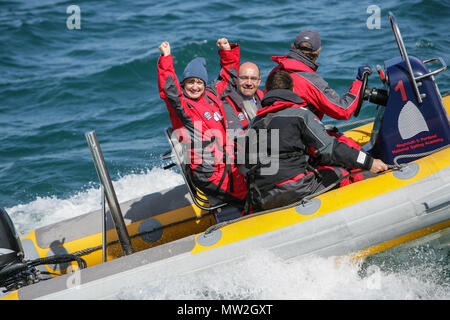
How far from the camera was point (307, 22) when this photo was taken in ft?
32.4

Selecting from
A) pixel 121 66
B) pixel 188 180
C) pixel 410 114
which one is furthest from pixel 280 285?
pixel 121 66

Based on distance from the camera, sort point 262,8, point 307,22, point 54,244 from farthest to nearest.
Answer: point 262,8 < point 307,22 < point 54,244

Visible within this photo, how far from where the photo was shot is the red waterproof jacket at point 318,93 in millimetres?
3439

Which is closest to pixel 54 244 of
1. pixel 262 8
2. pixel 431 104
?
pixel 431 104

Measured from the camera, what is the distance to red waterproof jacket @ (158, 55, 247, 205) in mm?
3678

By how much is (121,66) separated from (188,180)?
5618 mm

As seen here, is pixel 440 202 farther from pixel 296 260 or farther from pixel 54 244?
pixel 54 244

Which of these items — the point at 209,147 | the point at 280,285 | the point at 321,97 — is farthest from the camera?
the point at 209,147

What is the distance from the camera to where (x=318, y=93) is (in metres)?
3.43

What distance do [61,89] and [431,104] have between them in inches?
257

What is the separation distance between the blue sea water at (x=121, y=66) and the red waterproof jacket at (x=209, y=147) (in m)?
0.96
